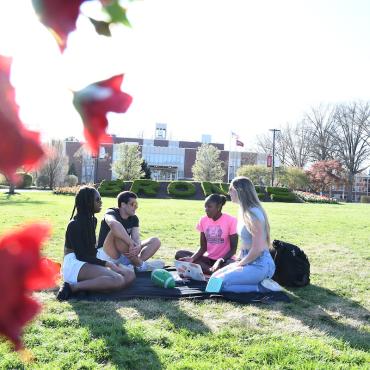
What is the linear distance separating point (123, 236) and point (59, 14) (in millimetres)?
5388

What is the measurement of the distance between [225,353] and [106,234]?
3.04 meters

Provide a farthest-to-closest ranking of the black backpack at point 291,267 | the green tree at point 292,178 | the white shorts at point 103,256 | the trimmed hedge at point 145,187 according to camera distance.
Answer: the green tree at point 292,178
the trimmed hedge at point 145,187
the white shorts at point 103,256
the black backpack at point 291,267

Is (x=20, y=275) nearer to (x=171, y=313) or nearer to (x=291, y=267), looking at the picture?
(x=171, y=313)

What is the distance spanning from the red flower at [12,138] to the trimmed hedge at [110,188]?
2818 centimetres

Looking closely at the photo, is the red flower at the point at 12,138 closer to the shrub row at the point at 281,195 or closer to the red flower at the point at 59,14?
the red flower at the point at 59,14

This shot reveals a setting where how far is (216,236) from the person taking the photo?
254 inches

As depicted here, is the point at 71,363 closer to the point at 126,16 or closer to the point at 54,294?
the point at 54,294

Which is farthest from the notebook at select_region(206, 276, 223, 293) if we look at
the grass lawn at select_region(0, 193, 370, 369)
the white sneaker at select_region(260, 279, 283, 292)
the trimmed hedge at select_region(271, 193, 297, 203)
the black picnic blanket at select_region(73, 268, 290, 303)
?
the trimmed hedge at select_region(271, 193, 297, 203)

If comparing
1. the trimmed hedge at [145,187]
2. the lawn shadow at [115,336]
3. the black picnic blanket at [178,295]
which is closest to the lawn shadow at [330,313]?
the black picnic blanket at [178,295]

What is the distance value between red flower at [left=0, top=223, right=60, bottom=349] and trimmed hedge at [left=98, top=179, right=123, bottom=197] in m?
28.2

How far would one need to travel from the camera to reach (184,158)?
71.8 metres

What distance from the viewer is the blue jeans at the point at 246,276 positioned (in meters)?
5.22

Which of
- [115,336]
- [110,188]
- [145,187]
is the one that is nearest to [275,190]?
[145,187]

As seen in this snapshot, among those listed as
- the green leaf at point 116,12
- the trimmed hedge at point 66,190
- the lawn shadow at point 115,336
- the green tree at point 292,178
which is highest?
the green tree at point 292,178
